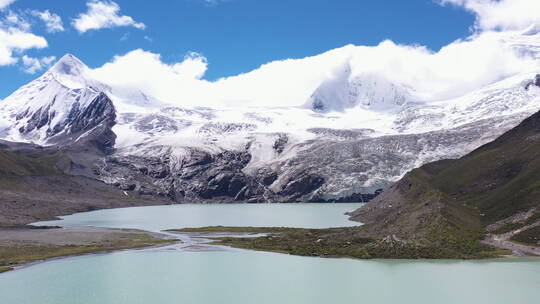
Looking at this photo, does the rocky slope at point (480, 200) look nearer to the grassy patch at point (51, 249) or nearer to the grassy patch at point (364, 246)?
the grassy patch at point (364, 246)

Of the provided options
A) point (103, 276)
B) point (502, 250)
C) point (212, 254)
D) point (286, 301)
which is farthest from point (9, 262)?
point (502, 250)

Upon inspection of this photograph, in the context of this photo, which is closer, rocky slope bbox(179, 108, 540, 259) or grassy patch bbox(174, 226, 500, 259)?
grassy patch bbox(174, 226, 500, 259)

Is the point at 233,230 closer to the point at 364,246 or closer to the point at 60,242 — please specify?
the point at 60,242

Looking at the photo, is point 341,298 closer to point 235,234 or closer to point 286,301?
point 286,301

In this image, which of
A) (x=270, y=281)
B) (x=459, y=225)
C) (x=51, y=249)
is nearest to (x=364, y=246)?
(x=459, y=225)

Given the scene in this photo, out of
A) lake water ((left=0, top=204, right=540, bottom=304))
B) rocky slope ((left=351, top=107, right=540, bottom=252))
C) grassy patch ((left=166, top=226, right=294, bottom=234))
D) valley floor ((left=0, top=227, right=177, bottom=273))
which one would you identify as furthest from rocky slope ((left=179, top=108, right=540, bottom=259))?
valley floor ((left=0, top=227, right=177, bottom=273))

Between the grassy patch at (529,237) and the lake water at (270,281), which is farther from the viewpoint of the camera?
the grassy patch at (529,237)

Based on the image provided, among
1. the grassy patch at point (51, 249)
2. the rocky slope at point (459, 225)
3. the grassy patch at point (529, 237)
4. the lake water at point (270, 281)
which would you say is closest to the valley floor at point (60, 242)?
the grassy patch at point (51, 249)

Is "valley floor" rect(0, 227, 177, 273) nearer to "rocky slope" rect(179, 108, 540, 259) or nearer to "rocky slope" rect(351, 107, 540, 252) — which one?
"rocky slope" rect(179, 108, 540, 259)

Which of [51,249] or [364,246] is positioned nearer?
[364,246]
